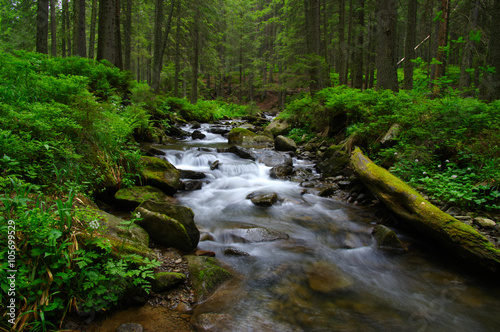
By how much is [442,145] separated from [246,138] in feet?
30.3

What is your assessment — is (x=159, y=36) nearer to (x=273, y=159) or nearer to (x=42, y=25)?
(x=42, y=25)

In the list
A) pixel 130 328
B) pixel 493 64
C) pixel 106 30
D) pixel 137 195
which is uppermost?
pixel 106 30

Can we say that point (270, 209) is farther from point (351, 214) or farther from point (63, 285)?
point (63, 285)

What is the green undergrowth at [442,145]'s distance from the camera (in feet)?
16.1

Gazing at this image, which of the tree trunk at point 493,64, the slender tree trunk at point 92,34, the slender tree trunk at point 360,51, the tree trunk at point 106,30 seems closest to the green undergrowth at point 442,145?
the tree trunk at point 493,64

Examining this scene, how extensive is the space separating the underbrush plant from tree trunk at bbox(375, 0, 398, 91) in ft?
34.7

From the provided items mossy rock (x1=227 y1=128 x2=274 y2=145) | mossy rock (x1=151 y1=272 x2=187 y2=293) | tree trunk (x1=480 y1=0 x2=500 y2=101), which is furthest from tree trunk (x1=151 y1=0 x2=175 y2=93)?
tree trunk (x1=480 y1=0 x2=500 y2=101)

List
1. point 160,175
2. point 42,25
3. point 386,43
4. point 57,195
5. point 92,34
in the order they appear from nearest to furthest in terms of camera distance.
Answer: point 57,195
point 160,175
point 386,43
point 42,25
point 92,34

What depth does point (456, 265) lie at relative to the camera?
4281 mm

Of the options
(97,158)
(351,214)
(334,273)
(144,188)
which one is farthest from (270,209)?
(97,158)

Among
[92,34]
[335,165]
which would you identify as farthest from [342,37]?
[92,34]

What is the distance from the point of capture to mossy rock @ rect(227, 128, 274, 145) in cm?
1385

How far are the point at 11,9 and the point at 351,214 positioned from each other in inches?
1046

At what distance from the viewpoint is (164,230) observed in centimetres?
397
